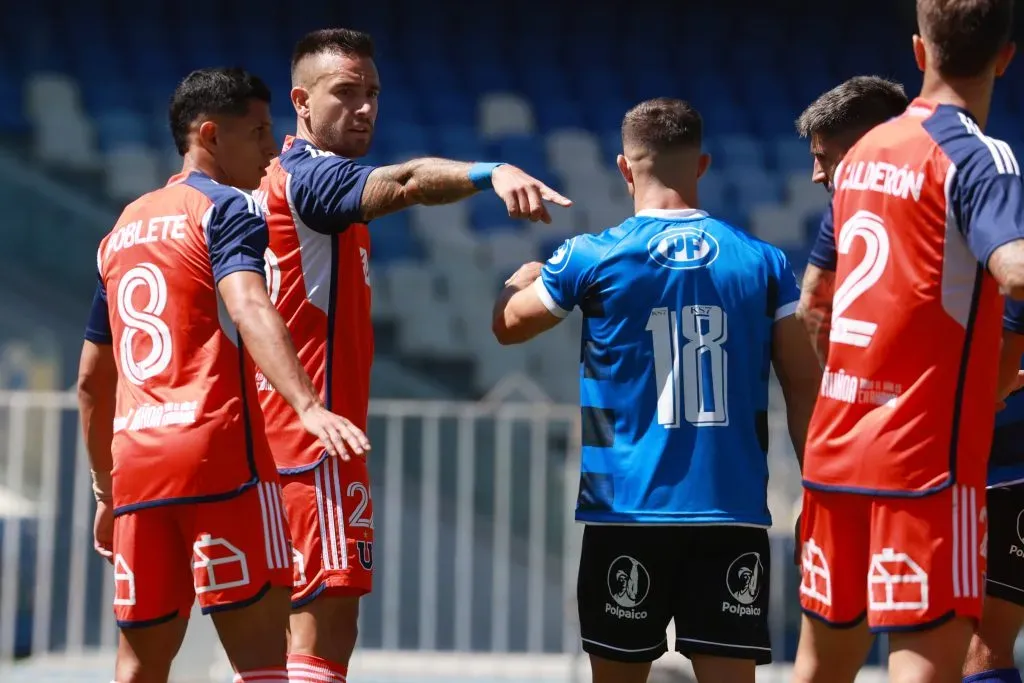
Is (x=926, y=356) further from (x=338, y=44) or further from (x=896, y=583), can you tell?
(x=338, y=44)

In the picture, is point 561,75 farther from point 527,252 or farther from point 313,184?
point 313,184

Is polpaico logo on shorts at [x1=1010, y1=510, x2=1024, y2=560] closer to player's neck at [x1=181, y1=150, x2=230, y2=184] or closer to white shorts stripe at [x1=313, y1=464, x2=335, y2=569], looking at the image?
white shorts stripe at [x1=313, y1=464, x2=335, y2=569]

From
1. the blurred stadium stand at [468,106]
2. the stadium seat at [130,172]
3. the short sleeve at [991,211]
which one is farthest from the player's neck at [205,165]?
the stadium seat at [130,172]

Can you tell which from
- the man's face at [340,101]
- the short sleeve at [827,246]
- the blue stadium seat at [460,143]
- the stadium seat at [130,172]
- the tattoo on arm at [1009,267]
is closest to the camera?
the tattoo on arm at [1009,267]

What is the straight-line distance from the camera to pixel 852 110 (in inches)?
162

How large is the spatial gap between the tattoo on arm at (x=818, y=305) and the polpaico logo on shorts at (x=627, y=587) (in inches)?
33.1

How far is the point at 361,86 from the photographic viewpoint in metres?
4.79

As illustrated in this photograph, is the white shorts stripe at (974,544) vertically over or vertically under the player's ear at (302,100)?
under

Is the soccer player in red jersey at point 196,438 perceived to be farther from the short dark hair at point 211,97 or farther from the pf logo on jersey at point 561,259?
the pf logo on jersey at point 561,259

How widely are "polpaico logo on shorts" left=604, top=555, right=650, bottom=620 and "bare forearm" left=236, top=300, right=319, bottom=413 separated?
1.01 meters

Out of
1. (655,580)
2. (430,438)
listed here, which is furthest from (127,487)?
(430,438)

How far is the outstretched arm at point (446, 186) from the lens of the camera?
375cm

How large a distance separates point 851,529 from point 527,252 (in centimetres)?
842

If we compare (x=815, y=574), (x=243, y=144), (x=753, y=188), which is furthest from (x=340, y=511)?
(x=753, y=188)
